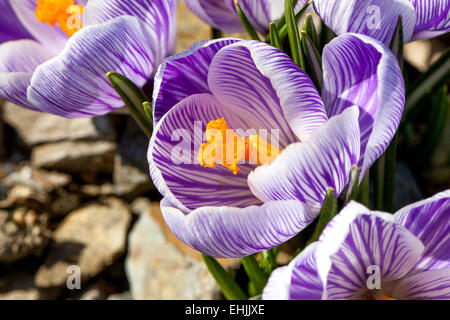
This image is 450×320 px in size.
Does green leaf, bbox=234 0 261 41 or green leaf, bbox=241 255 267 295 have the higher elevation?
green leaf, bbox=234 0 261 41

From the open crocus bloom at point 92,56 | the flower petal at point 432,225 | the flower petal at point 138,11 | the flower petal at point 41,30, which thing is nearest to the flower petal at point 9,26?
the flower petal at point 41,30

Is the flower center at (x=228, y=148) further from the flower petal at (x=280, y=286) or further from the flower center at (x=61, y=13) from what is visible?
the flower center at (x=61, y=13)

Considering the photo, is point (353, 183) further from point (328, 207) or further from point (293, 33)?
point (293, 33)

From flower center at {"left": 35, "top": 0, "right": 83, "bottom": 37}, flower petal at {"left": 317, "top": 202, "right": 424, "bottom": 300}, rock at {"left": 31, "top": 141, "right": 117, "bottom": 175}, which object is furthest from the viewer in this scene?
rock at {"left": 31, "top": 141, "right": 117, "bottom": 175}

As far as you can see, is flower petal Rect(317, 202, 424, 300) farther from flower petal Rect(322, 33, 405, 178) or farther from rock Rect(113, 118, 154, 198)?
rock Rect(113, 118, 154, 198)

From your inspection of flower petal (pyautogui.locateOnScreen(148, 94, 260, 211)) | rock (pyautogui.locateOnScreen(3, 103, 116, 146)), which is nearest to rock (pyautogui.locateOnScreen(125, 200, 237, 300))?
rock (pyautogui.locateOnScreen(3, 103, 116, 146))

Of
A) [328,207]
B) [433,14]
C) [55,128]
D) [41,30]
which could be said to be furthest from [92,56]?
[55,128]
